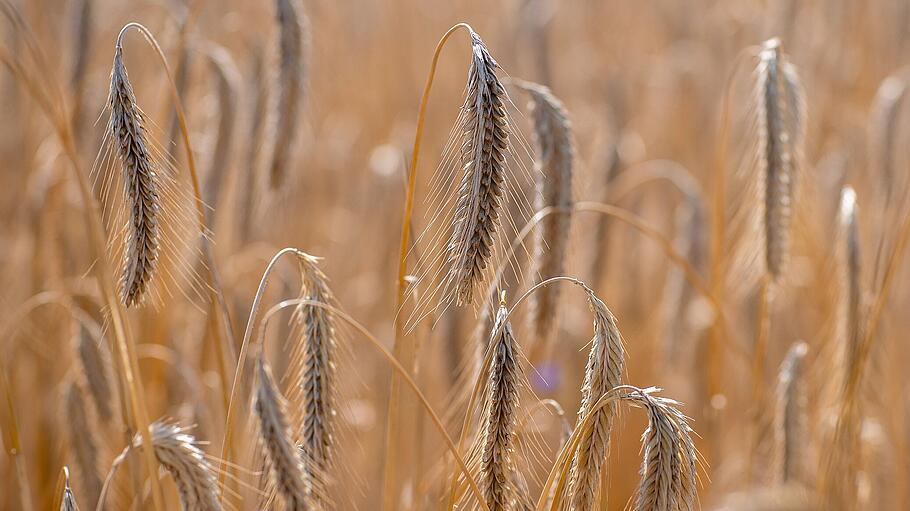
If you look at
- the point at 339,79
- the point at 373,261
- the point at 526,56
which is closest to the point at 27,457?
the point at 373,261

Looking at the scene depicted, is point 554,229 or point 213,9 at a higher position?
point 213,9

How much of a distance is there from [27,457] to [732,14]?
327cm

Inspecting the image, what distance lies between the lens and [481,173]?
104cm

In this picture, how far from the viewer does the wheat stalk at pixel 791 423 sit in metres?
1.60

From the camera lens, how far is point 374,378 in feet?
9.60

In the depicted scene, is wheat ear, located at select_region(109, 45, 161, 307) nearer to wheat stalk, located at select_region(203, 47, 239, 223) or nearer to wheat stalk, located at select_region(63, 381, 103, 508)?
wheat stalk, located at select_region(63, 381, 103, 508)

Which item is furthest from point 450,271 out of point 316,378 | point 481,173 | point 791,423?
point 791,423

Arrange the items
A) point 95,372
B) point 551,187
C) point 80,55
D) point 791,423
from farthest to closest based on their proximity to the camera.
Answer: point 80,55
point 95,372
point 791,423
point 551,187

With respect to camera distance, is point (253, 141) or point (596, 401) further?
point (253, 141)

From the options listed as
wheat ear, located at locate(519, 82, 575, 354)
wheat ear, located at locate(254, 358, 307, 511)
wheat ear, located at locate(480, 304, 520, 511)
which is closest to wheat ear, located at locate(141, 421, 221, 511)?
wheat ear, located at locate(254, 358, 307, 511)

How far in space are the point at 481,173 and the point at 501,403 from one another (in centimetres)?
28

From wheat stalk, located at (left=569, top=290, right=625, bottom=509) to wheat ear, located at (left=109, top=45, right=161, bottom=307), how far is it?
1.81 ft

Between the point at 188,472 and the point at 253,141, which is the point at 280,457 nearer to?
the point at 188,472

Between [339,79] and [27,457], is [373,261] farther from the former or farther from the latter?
[339,79]
